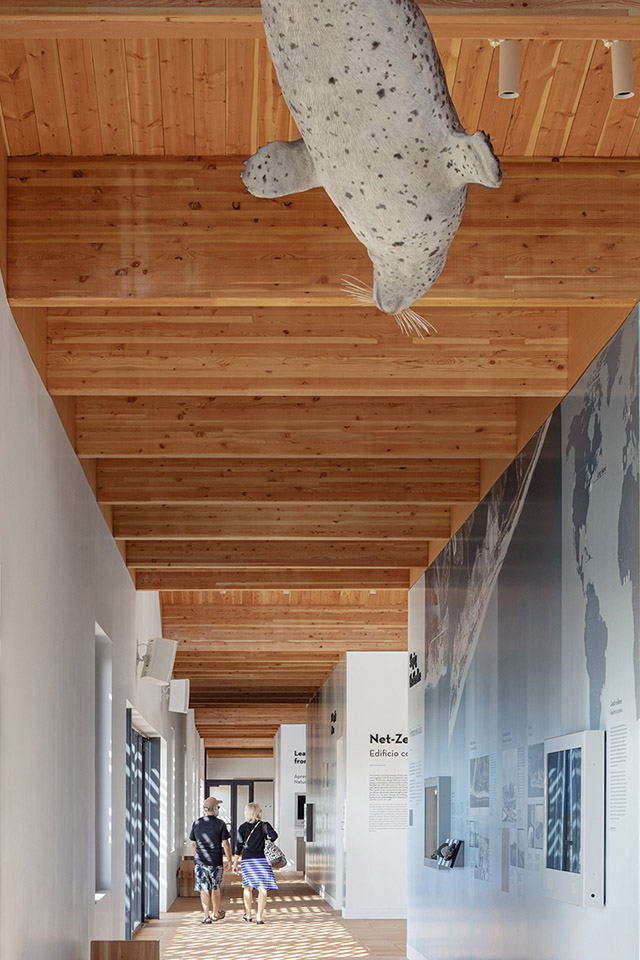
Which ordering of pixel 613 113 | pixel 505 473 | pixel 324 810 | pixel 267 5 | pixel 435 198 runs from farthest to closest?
pixel 324 810 < pixel 505 473 < pixel 613 113 < pixel 435 198 < pixel 267 5

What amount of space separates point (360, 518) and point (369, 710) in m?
6.08

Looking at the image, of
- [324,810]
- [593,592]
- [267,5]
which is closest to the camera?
[267,5]

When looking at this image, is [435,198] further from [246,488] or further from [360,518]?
[360,518]

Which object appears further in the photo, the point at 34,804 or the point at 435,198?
the point at 34,804

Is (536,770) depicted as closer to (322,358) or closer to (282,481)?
(322,358)

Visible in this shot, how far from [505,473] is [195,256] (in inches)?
137

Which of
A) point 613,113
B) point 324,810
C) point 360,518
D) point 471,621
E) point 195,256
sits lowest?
point 324,810

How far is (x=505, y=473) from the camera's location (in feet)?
26.9

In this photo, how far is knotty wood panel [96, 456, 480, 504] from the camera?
967cm

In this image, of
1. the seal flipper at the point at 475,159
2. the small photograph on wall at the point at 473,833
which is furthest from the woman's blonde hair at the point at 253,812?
the seal flipper at the point at 475,159

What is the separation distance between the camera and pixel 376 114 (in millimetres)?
1878

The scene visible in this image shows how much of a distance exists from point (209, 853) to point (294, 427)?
888cm

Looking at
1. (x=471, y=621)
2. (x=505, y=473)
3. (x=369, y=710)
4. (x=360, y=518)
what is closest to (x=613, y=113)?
(x=505, y=473)

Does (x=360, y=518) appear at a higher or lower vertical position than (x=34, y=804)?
higher
